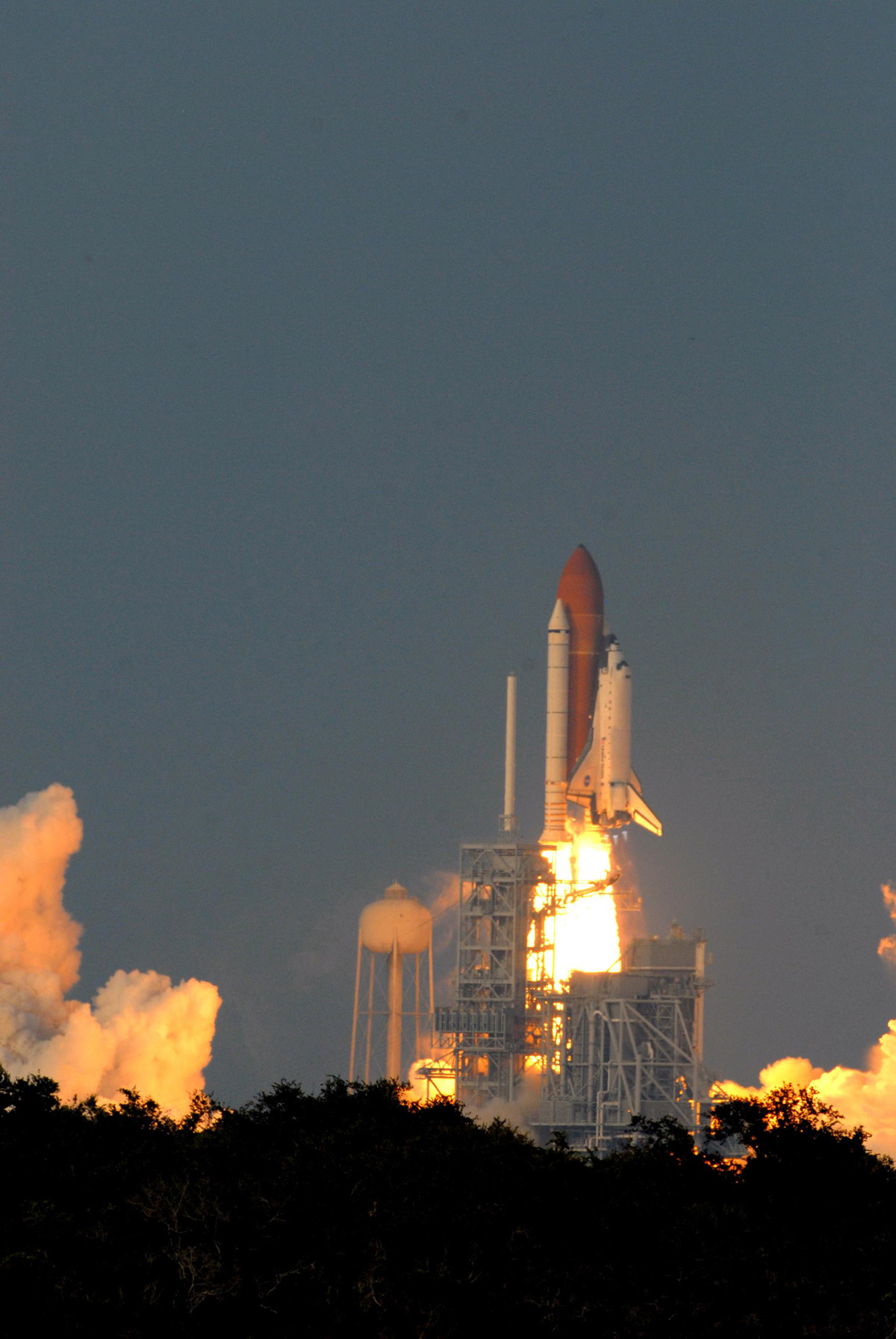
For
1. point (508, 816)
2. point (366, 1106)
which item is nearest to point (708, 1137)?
point (366, 1106)

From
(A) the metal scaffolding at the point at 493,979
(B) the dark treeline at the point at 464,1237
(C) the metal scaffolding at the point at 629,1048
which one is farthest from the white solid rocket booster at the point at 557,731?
(B) the dark treeline at the point at 464,1237

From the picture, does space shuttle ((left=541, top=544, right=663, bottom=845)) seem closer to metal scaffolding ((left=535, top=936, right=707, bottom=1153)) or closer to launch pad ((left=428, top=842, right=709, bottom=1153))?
launch pad ((left=428, top=842, right=709, bottom=1153))

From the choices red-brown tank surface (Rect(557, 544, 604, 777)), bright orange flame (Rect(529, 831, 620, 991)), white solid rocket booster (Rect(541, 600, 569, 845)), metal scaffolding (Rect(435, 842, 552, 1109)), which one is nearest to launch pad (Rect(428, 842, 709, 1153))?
metal scaffolding (Rect(435, 842, 552, 1109))

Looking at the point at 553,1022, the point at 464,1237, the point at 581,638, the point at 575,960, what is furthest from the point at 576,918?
the point at 464,1237

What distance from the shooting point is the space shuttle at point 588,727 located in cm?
11338

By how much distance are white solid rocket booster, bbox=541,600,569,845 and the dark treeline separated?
62.2 m

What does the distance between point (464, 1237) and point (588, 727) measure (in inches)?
2856

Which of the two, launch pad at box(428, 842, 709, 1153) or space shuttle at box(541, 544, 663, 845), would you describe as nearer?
launch pad at box(428, 842, 709, 1153)

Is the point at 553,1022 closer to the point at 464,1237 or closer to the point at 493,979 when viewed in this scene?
the point at 493,979

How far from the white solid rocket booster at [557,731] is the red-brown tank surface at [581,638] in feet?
0.86

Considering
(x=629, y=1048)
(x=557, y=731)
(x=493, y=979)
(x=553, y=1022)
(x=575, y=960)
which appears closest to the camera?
(x=629, y=1048)

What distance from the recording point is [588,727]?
115 metres

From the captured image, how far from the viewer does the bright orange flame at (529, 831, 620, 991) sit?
109125 mm

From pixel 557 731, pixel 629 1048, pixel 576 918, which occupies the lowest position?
pixel 629 1048
